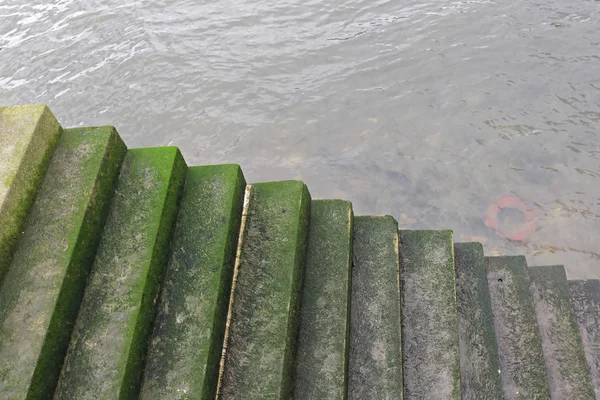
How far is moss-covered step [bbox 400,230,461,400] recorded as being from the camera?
3.06 m

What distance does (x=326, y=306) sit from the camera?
3.16 meters

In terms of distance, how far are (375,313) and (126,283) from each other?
165cm

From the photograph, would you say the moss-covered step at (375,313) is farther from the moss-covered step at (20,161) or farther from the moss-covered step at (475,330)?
the moss-covered step at (20,161)

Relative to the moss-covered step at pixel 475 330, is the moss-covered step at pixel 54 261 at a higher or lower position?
higher

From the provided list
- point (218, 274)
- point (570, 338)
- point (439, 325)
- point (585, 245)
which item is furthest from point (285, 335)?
point (585, 245)

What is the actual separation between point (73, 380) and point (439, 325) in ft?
7.64

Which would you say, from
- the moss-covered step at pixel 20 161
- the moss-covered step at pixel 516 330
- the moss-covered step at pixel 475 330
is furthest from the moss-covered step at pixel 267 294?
the moss-covered step at pixel 516 330

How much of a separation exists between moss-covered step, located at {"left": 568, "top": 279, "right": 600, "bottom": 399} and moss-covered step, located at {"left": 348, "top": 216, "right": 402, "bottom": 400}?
5.51 feet

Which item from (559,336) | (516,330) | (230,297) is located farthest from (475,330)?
(230,297)

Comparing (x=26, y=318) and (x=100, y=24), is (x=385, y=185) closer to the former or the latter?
(x=26, y=318)

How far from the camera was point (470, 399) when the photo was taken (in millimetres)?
3141

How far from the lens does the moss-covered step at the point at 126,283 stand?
8.46ft

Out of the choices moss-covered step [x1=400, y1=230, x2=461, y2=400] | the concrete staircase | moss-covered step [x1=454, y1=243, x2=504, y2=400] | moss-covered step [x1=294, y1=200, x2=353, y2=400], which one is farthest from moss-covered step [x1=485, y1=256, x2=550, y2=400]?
moss-covered step [x1=294, y1=200, x2=353, y2=400]

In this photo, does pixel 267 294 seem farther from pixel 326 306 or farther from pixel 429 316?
pixel 429 316
